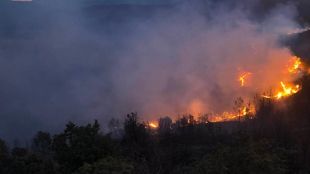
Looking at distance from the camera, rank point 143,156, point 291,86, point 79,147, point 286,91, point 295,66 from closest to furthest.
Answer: point 79,147
point 143,156
point 286,91
point 291,86
point 295,66

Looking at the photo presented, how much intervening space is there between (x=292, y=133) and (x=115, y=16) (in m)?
58.2

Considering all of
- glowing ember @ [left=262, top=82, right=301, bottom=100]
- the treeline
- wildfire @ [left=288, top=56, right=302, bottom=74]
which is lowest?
the treeline

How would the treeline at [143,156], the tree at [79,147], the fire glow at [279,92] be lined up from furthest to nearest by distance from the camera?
the fire glow at [279,92] → the tree at [79,147] → the treeline at [143,156]

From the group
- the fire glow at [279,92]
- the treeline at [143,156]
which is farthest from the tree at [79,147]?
the fire glow at [279,92]

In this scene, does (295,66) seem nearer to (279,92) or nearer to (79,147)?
(279,92)

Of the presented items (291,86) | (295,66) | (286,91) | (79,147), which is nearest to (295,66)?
(295,66)

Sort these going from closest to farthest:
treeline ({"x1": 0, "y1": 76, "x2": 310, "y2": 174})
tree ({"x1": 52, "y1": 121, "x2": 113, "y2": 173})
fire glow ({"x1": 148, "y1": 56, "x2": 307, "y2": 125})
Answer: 1. treeline ({"x1": 0, "y1": 76, "x2": 310, "y2": 174})
2. tree ({"x1": 52, "y1": 121, "x2": 113, "y2": 173})
3. fire glow ({"x1": 148, "y1": 56, "x2": 307, "y2": 125})

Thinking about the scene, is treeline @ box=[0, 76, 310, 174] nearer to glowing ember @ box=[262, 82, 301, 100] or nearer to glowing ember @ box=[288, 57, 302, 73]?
glowing ember @ box=[262, 82, 301, 100]

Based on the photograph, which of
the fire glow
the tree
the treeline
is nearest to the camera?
the treeline

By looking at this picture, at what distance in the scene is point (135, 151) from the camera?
18.8 meters

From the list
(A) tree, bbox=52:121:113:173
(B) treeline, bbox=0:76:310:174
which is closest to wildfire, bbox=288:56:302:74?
(B) treeline, bbox=0:76:310:174

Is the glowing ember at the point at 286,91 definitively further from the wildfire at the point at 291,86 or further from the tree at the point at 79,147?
the tree at the point at 79,147

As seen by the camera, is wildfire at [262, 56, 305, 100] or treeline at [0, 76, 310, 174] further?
wildfire at [262, 56, 305, 100]

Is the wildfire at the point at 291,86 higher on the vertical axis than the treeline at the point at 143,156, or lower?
higher
